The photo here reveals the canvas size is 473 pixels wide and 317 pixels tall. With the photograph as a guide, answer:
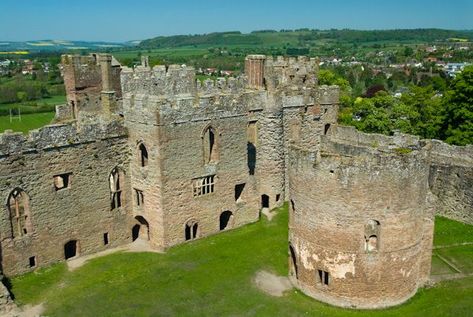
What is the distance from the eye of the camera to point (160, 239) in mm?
26797

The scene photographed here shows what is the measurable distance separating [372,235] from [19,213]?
51.0ft

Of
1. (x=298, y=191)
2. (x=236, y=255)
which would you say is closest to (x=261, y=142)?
(x=236, y=255)

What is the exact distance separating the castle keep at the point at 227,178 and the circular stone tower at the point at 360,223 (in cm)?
5

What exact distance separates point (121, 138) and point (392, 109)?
2765 centimetres

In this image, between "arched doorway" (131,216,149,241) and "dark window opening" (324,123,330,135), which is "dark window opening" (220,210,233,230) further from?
"dark window opening" (324,123,330,135)

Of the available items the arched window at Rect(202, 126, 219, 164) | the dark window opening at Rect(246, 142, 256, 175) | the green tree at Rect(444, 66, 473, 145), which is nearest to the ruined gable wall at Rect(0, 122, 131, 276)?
the arched window at Rect(202, 126, 219, 164)

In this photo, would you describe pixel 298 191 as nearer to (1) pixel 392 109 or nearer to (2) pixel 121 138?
(2) pixel 121 138

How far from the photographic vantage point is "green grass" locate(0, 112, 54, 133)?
7853 cm

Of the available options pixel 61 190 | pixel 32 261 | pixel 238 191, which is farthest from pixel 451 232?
pixel 32 261

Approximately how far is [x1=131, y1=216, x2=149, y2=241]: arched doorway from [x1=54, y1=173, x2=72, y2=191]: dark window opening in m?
4.36

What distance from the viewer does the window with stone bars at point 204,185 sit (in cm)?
Result: 2742

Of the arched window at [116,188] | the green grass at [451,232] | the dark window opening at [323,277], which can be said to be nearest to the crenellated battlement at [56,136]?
the arched window at [116,188]

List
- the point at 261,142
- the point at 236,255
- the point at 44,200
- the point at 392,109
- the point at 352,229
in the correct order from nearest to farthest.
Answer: the point at 352,229, the point at 44,200, the point at 236,255, the point at 261,142, the point at 392,109

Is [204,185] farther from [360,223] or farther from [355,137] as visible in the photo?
[355,137]
